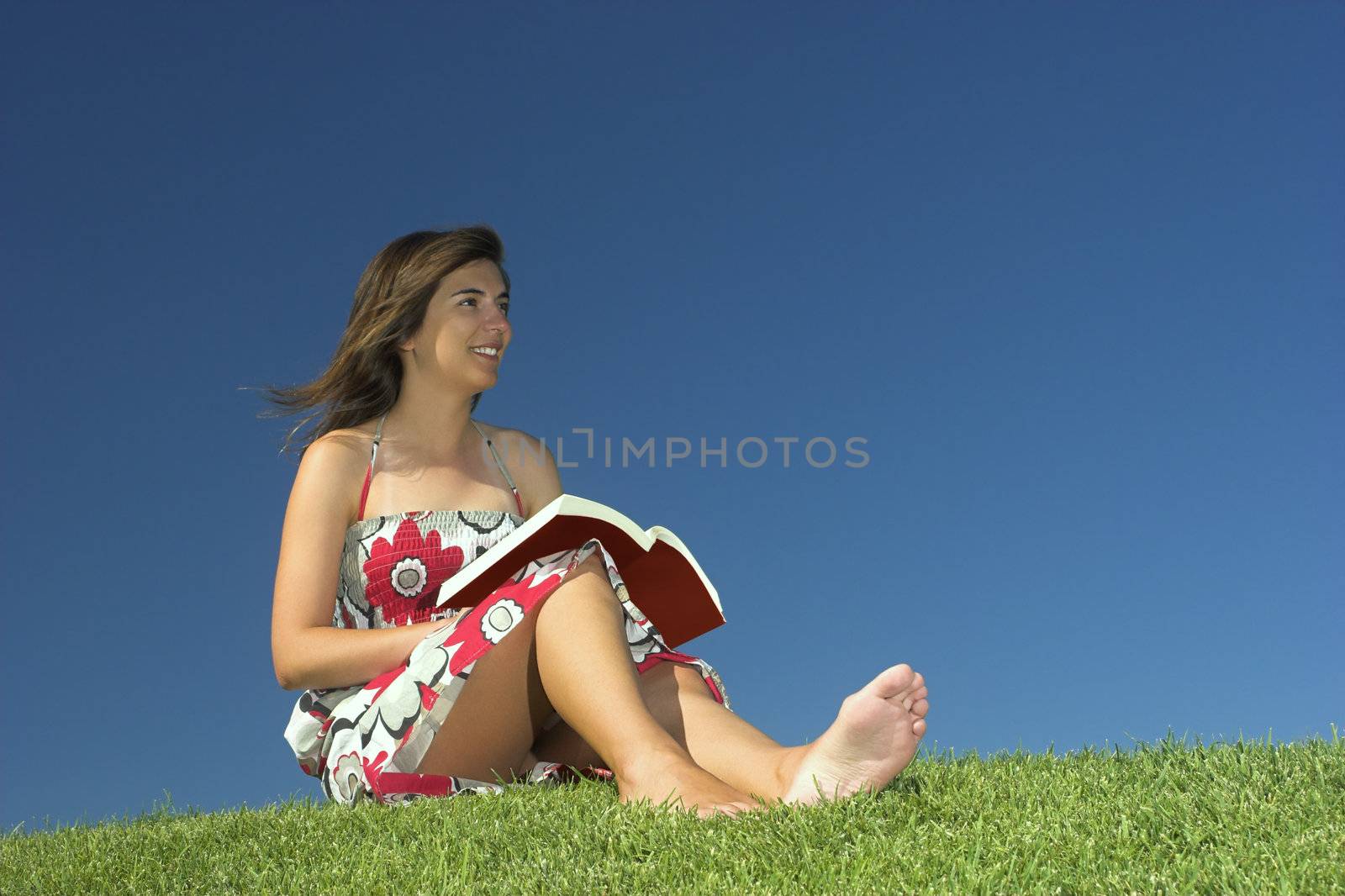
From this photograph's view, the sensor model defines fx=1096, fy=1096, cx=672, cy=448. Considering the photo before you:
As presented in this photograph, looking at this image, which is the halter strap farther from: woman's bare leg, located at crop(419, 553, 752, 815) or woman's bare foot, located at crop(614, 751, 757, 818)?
woman's bare foot, located at crop(614, 751, 757, 818)

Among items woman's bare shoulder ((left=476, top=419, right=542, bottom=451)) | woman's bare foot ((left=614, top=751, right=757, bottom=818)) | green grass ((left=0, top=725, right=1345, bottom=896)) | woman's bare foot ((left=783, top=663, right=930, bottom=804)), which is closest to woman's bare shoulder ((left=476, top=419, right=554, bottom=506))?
woman's bare shoulder ((left=476, top=419, right=542, bottom=451))

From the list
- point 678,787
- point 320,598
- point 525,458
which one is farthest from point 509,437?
point 678,787

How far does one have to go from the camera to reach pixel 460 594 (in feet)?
10.9

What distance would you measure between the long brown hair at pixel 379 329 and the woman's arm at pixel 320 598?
14.4 inches

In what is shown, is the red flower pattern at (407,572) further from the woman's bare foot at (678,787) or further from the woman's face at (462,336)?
the woman's bare foot at (678,787)

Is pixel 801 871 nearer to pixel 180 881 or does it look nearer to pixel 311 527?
pixel 180 881

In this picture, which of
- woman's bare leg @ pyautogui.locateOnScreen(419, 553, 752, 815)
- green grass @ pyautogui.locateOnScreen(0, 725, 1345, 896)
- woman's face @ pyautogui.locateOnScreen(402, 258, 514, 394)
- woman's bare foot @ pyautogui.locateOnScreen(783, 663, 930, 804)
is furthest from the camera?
woman's face @ pyautogui.locateOnScreen(402, 258, 514, 394)

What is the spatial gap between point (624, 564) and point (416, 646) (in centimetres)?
67

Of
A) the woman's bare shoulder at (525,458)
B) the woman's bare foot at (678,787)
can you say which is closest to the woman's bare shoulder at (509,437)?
the woman's bare shoulder at (525,458)

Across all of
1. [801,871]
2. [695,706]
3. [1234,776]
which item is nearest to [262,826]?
[695,706]

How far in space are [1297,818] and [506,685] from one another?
1998 millimetres

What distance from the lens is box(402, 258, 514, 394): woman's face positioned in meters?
4.26

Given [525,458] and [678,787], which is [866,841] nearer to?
[678,787]

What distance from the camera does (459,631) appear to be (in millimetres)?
3156
